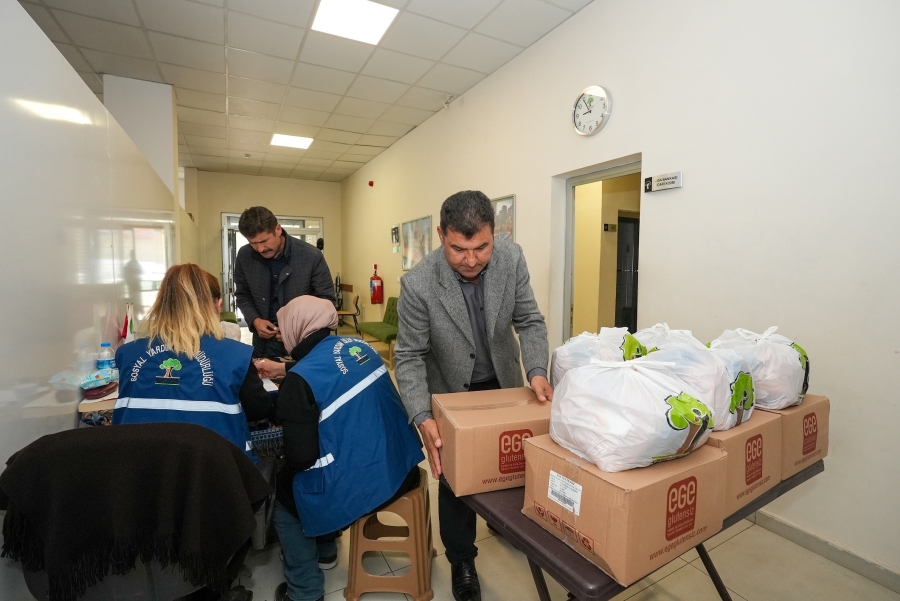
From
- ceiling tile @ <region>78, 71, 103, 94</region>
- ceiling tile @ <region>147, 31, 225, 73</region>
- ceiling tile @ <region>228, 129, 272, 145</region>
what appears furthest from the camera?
ceiling tile @ <region>228, 129, 272, 145</region>

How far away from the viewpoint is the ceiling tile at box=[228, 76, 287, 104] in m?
4.15

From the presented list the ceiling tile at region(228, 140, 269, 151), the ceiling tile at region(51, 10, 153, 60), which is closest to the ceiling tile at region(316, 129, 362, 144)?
the ceiling tile at region(228, 140, 269, 151)

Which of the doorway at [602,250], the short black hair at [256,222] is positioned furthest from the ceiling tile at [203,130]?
the doorway at [602,250]

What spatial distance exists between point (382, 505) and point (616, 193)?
2.67 metres

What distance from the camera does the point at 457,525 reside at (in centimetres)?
169

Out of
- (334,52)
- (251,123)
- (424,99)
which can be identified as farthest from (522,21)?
(251,123)

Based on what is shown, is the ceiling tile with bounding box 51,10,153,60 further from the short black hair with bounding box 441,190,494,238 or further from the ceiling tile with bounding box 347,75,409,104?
the short black hair with bounding box 441,190,494,238

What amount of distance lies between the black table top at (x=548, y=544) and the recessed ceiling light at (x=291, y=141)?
5838mm

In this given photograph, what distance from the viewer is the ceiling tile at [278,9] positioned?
295 cm

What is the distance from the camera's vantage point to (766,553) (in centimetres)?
198

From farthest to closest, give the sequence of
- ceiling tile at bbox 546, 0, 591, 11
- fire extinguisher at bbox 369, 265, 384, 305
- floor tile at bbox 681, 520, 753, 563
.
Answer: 1. fire extinguisher at bbox 369, 265, 384, 305
2. ceiling tile at bbox 546, 0, 591, 11
3. floor tile at bbox 681, 520, 753, 563

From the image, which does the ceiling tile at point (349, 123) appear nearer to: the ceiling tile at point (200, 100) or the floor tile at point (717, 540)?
the ceiling tile at point (200, 100)

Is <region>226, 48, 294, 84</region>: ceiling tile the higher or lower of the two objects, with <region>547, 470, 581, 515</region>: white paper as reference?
higher

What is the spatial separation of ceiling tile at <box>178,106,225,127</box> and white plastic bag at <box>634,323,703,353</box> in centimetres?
525
